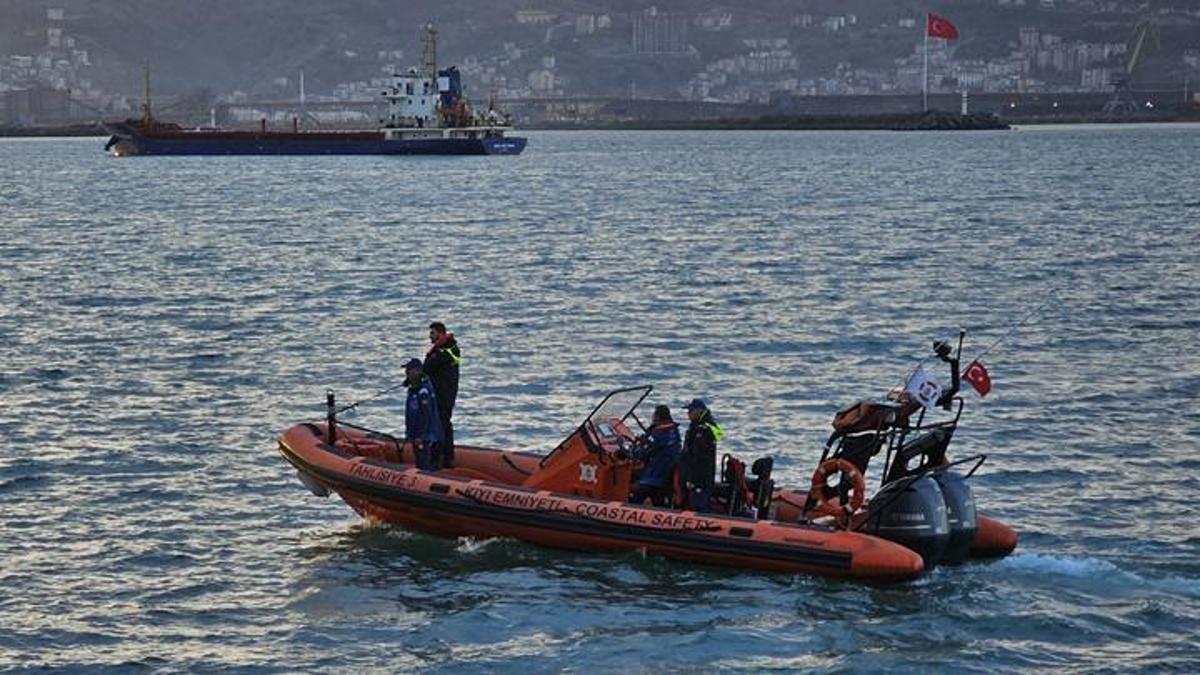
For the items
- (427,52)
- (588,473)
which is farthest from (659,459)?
(427,52)

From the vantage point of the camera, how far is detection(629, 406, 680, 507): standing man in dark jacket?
21.0m

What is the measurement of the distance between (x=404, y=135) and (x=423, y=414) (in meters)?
132

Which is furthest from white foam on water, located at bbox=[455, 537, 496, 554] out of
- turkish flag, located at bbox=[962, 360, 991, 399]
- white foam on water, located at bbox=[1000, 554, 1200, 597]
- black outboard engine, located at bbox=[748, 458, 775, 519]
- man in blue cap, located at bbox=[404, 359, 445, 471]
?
white foam on water, located at bbox=[1000, 554, 1200, 597]

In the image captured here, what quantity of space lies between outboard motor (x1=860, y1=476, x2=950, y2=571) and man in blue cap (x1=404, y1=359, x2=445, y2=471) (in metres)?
5.10

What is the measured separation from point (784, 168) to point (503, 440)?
106 metres

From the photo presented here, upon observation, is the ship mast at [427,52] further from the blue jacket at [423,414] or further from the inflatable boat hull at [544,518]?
the blue jacket at [423,414]

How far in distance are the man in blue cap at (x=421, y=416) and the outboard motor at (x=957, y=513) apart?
18.3 feet

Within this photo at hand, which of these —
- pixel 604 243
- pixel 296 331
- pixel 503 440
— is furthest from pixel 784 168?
pixel 503 440

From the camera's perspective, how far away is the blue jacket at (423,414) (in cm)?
2231

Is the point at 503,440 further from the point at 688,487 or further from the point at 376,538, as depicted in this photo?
the point at 688,487

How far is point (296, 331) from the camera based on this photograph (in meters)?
40.2

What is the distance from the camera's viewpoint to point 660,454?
829 inches

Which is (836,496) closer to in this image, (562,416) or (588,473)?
(588,473)

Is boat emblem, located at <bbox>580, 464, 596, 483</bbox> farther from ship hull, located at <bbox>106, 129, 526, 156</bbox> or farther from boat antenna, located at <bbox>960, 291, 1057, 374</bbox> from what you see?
ship hull, located at <bbox>106, 129, 526, 156</bbox>
